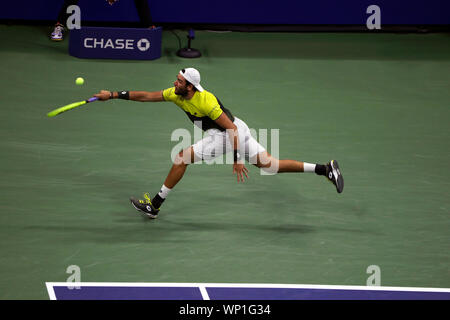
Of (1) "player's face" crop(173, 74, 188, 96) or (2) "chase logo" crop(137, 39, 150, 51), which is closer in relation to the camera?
(1) "player's face" crop(173, 74, 188, 96)

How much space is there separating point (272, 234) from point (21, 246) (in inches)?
116

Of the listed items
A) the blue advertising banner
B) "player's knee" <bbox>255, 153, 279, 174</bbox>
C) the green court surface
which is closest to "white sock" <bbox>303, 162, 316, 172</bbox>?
"player's knee" <bbox>255, 153, 279, 174</bbox>

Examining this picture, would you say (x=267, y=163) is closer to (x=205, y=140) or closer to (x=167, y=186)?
(x=205, y=140)

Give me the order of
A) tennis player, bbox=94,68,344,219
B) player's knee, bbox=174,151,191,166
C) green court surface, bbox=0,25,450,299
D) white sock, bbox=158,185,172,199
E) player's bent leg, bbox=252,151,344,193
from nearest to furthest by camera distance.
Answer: green court surface, bbox=0,25,450,299 < tennis player, bbox=94,68,344,219 < player's knee, bbox=174,151,191,166 < white sock, bbox=158,185,172,199 < player's bent leg, bbox=252,151,344,193

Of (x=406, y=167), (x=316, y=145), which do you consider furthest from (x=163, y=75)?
(x=406, y=167)

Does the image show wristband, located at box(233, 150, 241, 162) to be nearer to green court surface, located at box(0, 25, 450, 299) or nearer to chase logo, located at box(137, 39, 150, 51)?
green court surface, located at box(0, 25, 450, 299)

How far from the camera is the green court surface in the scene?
785 cm


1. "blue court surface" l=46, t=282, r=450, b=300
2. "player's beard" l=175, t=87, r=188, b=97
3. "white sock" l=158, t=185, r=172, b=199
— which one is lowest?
"blue court surface" l=46, t=282, r=450, b=300

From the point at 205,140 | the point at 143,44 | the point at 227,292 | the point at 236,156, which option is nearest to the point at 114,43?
the point at 143,44

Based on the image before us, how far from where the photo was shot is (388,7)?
15391mm

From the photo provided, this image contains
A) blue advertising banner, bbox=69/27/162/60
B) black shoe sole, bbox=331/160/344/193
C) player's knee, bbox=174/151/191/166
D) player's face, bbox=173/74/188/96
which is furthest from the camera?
blue advertising banner, bbox=69/27/162/60

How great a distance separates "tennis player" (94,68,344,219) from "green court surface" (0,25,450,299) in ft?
1.48

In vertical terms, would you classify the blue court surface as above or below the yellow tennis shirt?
below

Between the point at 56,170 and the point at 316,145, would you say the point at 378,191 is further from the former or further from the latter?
the point at 56,170
